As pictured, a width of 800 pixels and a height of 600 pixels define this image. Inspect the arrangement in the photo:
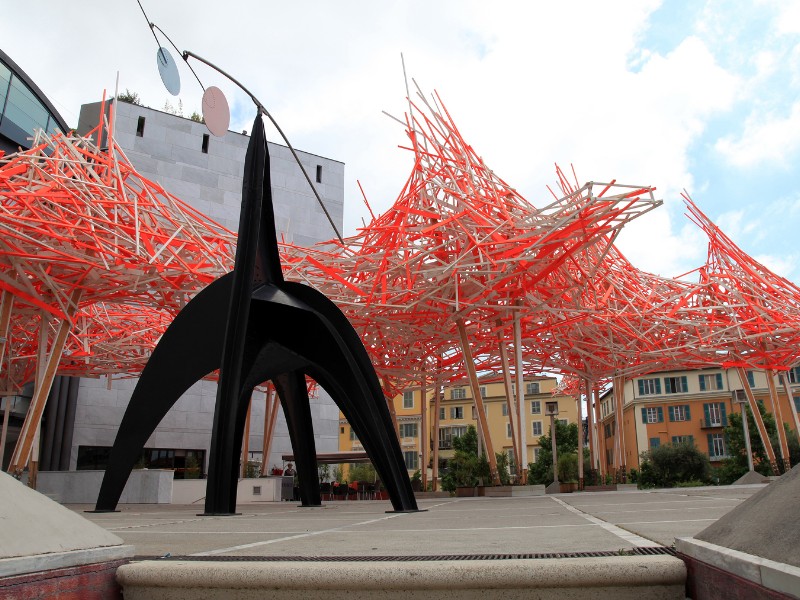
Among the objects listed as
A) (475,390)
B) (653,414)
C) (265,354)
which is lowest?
(265,354)

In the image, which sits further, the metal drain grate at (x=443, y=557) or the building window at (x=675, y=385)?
the building window at (x=675, y=385)

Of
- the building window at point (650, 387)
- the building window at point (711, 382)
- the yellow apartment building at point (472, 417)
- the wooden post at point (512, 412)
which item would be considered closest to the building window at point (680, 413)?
the building window at point (650, 387)

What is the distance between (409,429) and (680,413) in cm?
2395

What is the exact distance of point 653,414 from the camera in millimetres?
59156

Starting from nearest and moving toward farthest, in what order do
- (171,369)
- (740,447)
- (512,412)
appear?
(171,369), (512,412), (740,447)

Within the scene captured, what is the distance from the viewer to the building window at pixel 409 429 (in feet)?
212

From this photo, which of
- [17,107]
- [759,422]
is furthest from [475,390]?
[17,107]

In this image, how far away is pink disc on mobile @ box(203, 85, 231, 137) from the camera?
11.3m

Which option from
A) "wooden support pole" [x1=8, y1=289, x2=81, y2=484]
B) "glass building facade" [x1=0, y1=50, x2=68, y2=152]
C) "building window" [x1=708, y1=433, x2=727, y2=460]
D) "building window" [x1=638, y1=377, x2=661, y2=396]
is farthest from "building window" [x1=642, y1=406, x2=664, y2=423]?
"wooden support pole" [x1=8, y1=289, x2=81, y2=484]

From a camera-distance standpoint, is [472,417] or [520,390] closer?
[520,390]

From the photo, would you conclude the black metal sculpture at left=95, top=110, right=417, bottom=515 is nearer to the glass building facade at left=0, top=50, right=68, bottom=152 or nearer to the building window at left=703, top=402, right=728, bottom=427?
the glass building facade at left=0, top=50, right=68, bottom=152

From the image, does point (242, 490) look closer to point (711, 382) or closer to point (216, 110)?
point (216, 110)

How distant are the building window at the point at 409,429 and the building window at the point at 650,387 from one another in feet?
67.2

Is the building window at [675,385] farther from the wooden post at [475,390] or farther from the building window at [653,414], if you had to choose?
the wooden post at [475,390]
